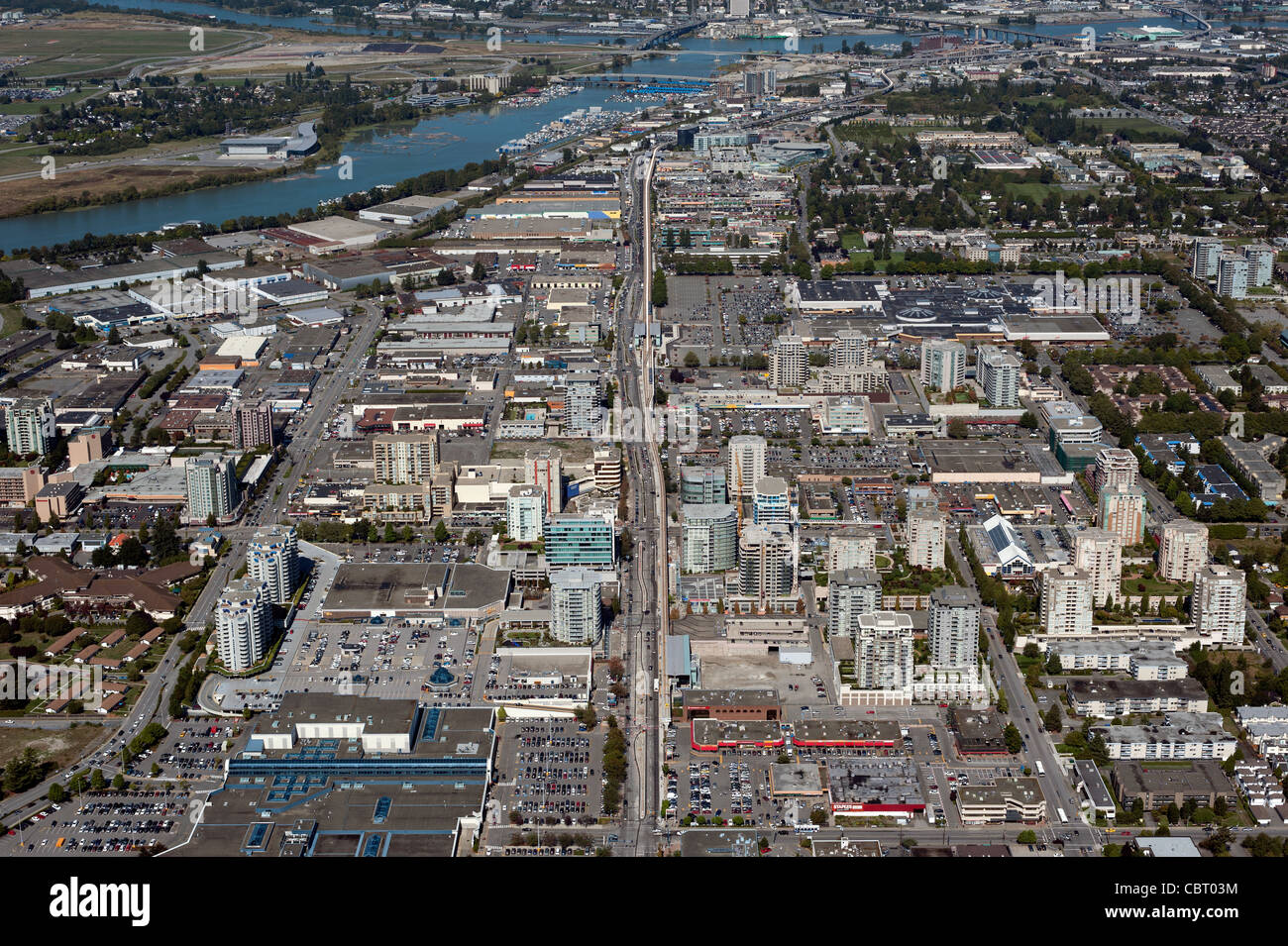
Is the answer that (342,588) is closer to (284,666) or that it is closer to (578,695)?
(284,666)

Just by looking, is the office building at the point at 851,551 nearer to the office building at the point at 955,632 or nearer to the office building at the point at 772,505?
the office building at the point at 772,505

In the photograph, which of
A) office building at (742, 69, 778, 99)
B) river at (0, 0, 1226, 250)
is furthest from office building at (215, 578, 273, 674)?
office building at (742, 69, 778, 99)

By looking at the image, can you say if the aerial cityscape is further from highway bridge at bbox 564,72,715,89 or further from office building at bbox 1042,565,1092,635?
highway bridge at bbox 564,72,715,89

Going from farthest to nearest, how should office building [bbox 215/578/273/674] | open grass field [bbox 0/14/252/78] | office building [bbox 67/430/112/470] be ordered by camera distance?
open grass field [bbox 0/14/252/78] → office building [bbox 67/430/112/470] → office building [bbox 215/578/273/674]

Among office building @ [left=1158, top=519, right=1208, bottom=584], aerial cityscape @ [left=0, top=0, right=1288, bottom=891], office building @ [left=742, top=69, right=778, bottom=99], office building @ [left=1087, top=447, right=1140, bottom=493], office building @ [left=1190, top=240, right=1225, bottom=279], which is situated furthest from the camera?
office building @ [left=742, top=69, right=778, bottom=99]

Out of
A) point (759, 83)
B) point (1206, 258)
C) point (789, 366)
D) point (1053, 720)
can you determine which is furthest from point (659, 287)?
point (759, 83)

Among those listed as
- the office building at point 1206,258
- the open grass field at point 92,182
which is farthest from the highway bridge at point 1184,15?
the open grass field at point 92,182

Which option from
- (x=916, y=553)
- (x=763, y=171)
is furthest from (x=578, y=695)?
(x=763, y=171)
